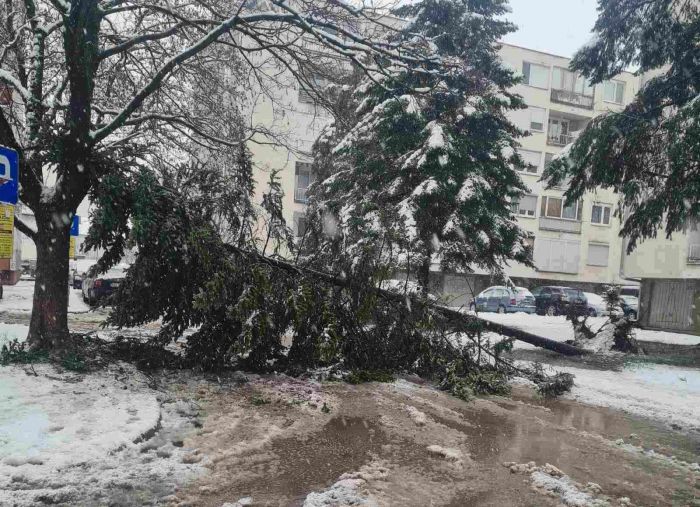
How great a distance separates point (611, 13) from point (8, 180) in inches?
514

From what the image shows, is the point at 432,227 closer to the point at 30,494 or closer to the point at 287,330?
the point at 287,330

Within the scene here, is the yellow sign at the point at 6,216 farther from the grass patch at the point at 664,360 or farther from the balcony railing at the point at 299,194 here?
the balcony railing at the point at 299,194

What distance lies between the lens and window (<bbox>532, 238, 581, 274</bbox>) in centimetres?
3562

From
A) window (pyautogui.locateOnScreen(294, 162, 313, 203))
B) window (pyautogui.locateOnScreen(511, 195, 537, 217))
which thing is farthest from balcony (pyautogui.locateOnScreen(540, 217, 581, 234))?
window (pyautogui.locateOnScreen(294, 162, 313, 203))

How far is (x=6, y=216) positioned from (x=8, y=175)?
98 centimetres

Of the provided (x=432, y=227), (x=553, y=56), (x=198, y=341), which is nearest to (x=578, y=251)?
(x=553, y=56)

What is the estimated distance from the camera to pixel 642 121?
38.1 feet

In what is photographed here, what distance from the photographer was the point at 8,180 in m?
5.47

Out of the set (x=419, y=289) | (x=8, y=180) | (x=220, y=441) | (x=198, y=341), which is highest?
(x=8, y=180)

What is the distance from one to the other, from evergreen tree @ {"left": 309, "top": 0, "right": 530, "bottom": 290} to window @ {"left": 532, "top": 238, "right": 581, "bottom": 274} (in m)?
21.1

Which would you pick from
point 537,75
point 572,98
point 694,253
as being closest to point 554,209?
point 572,98

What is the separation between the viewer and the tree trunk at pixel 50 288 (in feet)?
22.0

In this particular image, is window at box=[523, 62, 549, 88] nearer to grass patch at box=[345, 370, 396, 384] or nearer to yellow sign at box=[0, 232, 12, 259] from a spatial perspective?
grass patch at box=[345, 370, 396, 384]

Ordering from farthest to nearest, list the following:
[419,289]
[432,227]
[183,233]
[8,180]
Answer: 1. [432,227]
2. [419,289]
3. [183,233]
4. [8,180]
